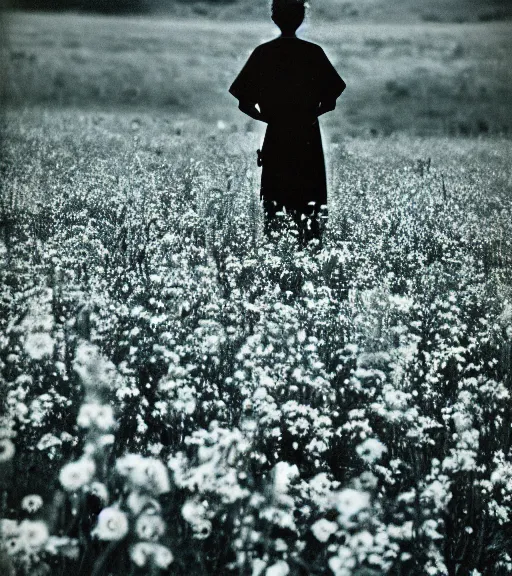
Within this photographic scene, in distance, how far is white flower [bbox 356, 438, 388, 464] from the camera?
252 centimetres

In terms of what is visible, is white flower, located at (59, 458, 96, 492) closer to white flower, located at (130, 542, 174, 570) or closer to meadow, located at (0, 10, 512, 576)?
meadow, located at (0, 10, 512, 576)

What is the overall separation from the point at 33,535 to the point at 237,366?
4.09ft

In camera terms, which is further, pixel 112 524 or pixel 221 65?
pixel 221 65

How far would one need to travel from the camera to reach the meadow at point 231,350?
2207 mm

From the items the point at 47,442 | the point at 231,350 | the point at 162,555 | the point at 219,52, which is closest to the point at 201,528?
the point at 162,555

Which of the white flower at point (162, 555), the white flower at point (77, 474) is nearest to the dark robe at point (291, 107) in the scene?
the white flower at point (77, 474)

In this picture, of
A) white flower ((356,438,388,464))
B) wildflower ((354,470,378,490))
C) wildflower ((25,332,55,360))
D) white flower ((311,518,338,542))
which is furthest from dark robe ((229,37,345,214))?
white flower ((311,518,338,542))

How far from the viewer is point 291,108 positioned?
4.37 m

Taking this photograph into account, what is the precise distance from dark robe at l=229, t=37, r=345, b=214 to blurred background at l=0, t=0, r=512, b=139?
0.09 meters

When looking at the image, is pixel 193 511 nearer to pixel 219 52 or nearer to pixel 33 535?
pixel 33 535

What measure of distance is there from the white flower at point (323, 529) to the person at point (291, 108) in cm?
216

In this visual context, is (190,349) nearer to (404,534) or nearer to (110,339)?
(110,339)

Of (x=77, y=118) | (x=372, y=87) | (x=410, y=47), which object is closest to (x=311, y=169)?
(x=372, y=87)

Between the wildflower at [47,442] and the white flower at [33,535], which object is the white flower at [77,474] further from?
the white flower at [33,535]
